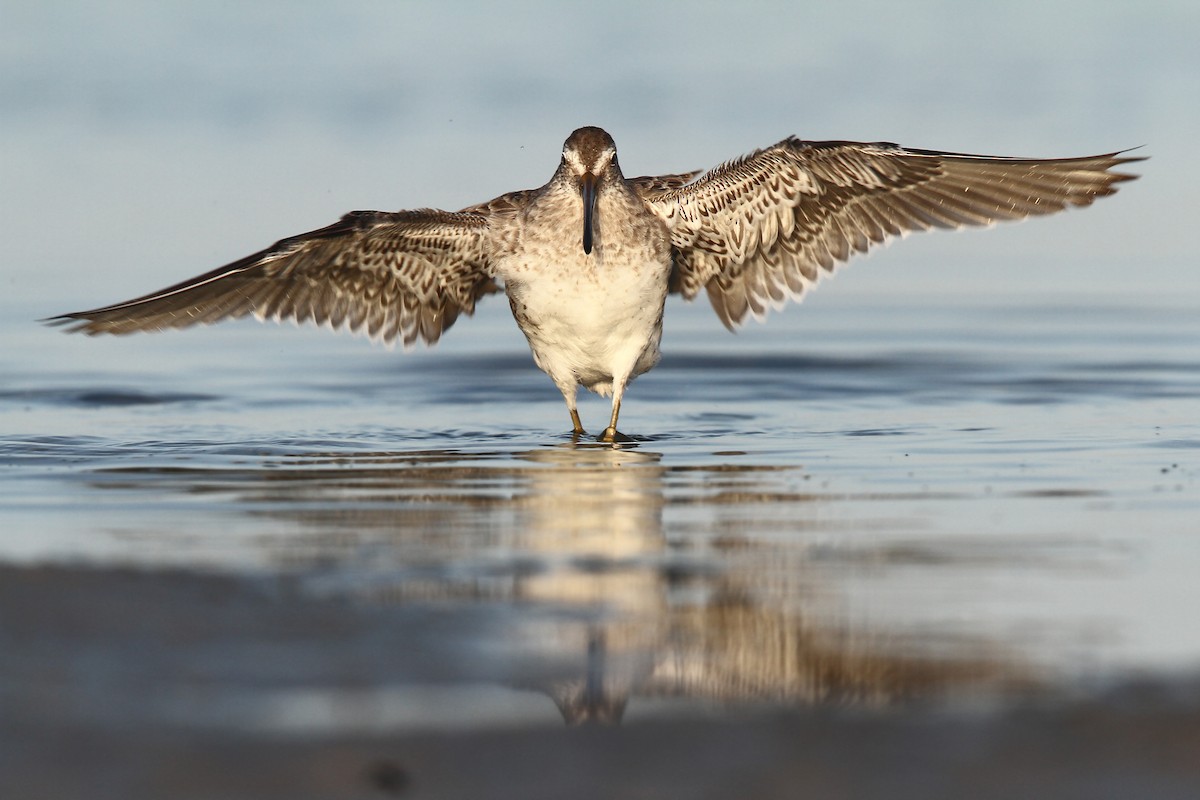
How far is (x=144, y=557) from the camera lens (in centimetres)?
555

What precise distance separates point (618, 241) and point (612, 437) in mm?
1049

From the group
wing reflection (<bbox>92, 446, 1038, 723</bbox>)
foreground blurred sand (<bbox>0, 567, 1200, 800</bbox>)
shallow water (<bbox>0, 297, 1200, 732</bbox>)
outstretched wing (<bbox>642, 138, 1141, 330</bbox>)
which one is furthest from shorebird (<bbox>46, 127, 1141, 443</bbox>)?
foreground blurred sand (<bbox>0, 567, 1200, 800</bbox>)

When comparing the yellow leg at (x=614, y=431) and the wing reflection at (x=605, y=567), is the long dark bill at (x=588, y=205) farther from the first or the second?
the wing reflection at (x=605, y=567)

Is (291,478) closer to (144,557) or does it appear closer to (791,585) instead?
(144,557)

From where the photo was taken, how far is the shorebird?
8922mm

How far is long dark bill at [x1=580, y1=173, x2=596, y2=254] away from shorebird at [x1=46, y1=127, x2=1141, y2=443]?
0.4 inches

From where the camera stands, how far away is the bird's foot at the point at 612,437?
362 inches

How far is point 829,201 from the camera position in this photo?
9234 mm

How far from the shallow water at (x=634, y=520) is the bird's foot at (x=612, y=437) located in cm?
22

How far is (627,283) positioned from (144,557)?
4.15m

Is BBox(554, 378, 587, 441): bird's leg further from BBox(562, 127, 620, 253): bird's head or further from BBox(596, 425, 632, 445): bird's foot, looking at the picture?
BBox(562, 127, 620, 253): bird's head

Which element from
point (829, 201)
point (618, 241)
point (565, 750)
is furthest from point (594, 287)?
point (565, 750)

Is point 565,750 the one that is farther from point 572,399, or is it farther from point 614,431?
point 572,399

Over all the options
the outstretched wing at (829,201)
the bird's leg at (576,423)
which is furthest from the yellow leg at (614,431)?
the outstretched wing at (829,201)
